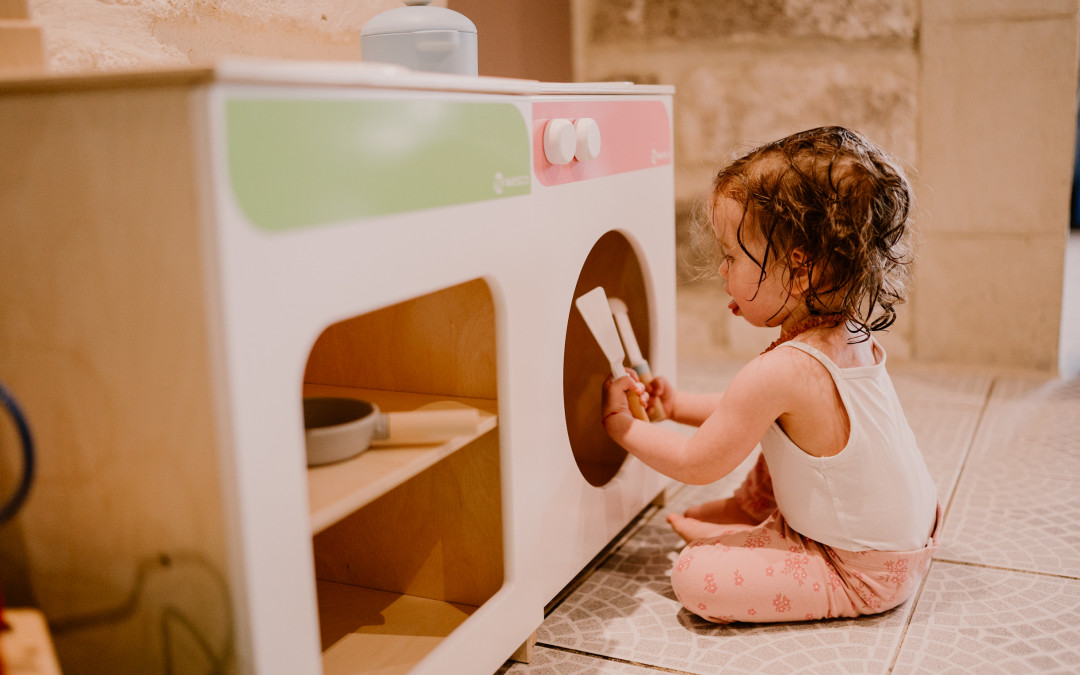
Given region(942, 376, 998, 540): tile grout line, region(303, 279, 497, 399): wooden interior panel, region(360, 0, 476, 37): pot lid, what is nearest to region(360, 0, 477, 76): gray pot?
region(360, 0, 476, 37): pot lid

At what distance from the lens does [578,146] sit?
0.92m

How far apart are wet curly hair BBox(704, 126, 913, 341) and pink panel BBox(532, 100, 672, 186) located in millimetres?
142

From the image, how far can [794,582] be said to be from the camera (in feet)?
3.19

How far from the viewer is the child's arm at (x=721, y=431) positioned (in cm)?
95

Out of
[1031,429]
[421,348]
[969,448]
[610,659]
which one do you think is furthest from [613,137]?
[1031,429]

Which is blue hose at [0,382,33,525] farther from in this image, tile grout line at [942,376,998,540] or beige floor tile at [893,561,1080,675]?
tile grout line at [942,376,998,540]

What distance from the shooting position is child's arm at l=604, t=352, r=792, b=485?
945 millimetres

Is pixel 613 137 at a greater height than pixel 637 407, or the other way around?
pixel 613 137

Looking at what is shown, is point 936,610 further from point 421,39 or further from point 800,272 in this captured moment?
point 421,39

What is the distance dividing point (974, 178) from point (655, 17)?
74cm

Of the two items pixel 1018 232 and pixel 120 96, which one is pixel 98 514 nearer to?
pixel 120 96

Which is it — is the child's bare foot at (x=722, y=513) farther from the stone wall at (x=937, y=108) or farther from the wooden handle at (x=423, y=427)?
the stone wall at (x=937, y=108)

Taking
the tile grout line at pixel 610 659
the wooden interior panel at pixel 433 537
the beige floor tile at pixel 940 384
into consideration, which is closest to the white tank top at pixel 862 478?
the tile grout line at pixel 610 659

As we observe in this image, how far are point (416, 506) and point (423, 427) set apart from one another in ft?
0.58
